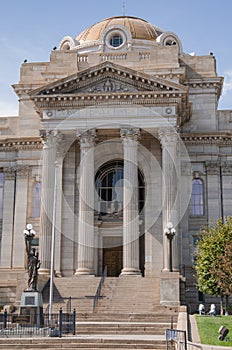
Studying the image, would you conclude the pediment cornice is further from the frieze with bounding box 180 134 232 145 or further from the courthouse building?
the frieze with bounding box 180 134 232 145

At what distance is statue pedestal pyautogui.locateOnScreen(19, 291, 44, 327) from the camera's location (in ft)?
83.4

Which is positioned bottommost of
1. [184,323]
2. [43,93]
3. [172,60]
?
[184,323]

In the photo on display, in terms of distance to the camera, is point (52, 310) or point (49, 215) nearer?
point (52, 310)

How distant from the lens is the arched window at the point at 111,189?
4150 cm

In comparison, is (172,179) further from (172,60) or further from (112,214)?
(172,60)

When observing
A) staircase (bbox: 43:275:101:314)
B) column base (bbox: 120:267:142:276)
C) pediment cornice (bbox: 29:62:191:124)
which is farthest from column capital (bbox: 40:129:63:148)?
column base (bbox: 120:267:142:276)

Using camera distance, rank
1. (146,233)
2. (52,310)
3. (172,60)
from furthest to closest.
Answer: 1. (172,60)
2. (146,233)
3. (52,310)

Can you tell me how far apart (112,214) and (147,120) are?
7389mm

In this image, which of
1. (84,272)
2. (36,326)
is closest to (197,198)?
(84,272)

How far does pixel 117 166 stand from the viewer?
42938mm

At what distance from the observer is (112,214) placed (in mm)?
41125

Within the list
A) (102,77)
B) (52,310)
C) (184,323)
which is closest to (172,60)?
(102,77)

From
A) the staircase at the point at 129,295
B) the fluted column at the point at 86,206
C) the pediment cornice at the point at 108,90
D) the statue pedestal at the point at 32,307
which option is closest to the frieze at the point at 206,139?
the pediment cornice at the point at 108,90

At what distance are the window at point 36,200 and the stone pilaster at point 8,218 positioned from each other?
171 centimetres
